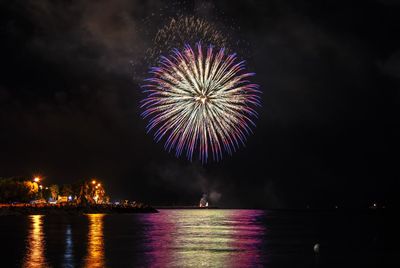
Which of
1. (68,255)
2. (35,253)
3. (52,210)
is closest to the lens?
(68,255)

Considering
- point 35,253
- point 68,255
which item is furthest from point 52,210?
point 68,255

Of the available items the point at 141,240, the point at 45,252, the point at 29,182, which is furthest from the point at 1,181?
the point at 45,252

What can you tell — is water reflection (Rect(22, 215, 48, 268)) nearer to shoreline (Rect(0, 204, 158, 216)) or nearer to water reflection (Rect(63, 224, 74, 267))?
water reflection (Rect(63, 224, 74, 267))

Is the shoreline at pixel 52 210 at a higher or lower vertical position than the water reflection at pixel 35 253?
higher

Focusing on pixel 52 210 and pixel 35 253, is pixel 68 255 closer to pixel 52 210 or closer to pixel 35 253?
pixel 35 253

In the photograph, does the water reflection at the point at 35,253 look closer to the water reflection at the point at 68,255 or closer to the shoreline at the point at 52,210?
the water reflection at the point at 68,255

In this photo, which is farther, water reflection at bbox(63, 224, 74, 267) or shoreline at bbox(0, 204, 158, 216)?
shoreline at bbox(0, 204, 158, 216)

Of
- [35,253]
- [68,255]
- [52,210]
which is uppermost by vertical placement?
[52,210]

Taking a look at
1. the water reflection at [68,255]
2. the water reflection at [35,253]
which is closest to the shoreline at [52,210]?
the water reflection at [35,253]

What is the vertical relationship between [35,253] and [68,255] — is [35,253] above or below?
above

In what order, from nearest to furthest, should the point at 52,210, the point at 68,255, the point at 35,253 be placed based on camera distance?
the point at 68,255 < the point at 35,253 < the point at 52,210

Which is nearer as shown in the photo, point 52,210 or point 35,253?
point 35,253

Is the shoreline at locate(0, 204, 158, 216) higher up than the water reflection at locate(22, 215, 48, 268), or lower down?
higher up

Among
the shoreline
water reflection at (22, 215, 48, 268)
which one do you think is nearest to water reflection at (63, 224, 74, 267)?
water reflection at (22, 215, 48, 268)
